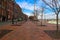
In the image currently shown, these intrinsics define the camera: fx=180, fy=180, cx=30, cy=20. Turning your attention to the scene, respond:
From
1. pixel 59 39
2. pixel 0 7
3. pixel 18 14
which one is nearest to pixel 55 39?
pixel 59 39

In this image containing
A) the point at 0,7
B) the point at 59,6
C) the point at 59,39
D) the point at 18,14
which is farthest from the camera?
the point at 18,14

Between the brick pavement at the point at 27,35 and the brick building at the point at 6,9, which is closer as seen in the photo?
the brick pavement at the point at 27,35

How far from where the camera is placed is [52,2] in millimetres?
22078

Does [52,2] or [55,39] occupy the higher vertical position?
[52,2]

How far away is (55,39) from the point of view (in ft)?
54.1

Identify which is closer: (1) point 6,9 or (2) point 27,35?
(2) point 27,35

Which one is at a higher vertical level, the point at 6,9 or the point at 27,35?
the point at 6,9

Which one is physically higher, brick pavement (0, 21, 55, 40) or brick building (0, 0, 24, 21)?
brick building (0, 0, 24, 21)

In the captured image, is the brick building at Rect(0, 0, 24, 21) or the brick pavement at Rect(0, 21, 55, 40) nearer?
the brick pavement at Rect(0, 21, 55, 40)

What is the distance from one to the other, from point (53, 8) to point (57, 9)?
1.82 ft

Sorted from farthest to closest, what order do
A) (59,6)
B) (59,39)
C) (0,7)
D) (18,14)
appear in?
1. (18,14)
2. (0,7)
3. (59,6)
4. (59,39)

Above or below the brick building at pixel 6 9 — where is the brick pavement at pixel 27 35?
below

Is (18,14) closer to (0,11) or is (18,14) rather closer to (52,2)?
(0,11)

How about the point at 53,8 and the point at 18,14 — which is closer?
the point at 53,8
